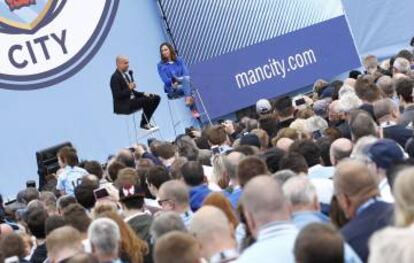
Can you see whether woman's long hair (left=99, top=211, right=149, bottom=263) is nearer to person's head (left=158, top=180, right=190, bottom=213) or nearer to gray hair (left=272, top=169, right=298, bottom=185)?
person's head (left=158, top=180, right=190, bottom=213)

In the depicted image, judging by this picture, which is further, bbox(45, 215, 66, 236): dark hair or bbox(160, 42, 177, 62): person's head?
bbox(160, 42, 177, 62): person's head

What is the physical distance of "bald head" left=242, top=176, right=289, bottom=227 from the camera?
4.88 m

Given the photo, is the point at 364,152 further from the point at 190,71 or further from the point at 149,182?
the point at 190,71

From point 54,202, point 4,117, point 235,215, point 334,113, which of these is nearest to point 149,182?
point 54,202

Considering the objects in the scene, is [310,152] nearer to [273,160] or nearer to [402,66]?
[273,160]

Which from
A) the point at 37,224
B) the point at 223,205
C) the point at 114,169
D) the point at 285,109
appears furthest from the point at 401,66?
the point at 223,205

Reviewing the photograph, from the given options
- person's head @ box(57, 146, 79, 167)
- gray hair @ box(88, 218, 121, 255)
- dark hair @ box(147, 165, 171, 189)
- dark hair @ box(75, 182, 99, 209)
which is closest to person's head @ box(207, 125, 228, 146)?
person's head @ box(57, 146, 79, 167)

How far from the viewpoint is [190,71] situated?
15781 millimetres

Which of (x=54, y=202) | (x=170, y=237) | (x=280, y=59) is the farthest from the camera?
(x=280, y=59)

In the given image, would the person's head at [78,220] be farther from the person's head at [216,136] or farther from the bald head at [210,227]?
the person's head at [216,136]

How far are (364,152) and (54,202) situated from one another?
3.53 metres

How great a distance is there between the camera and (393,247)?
11.5 feet

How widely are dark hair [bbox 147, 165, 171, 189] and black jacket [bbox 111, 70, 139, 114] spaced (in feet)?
20.1

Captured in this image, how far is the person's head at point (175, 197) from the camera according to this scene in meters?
6.83
